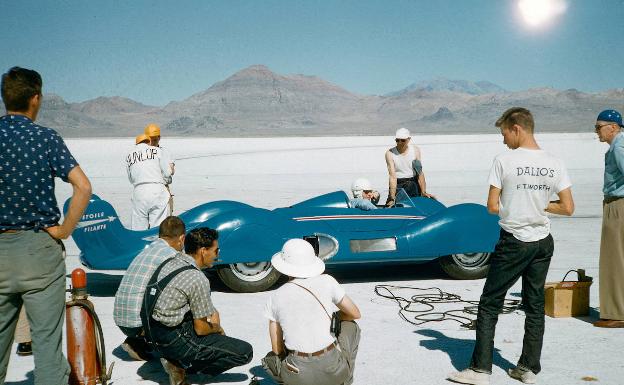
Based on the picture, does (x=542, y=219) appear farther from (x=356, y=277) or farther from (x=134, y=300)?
(x=356, y=277)

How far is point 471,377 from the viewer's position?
475cm

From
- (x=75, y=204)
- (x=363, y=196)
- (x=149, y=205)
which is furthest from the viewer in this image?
(x=149, y=205)

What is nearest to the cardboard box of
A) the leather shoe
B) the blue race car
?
the leather shoe

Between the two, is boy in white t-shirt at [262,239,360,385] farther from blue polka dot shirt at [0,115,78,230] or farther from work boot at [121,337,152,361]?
work boot at [121,337,152,361]

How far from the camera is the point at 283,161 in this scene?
108 feet

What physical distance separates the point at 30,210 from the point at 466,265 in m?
5.66

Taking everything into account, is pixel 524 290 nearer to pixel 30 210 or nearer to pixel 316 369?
pixel 316 369

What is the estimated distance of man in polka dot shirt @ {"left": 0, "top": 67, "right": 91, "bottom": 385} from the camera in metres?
3.52

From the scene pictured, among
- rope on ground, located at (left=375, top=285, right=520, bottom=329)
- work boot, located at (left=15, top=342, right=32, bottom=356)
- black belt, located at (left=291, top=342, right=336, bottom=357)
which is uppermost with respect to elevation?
black belt, located at (left=291, top=342, right=336, bottom=357)

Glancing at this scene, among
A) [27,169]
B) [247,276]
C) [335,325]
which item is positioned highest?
[27,169]

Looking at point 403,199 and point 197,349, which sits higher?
point 403,199

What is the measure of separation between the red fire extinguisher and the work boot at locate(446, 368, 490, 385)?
101 inches

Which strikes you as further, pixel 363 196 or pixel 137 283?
pixel 363 196

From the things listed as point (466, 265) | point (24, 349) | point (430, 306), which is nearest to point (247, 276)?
point (430, 306)
